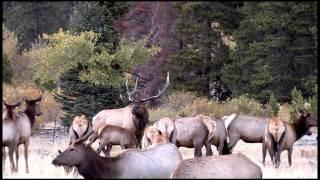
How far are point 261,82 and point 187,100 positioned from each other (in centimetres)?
524

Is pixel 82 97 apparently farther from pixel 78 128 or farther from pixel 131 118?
pixel 78 128

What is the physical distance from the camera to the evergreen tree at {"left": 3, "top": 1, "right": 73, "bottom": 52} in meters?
20.6

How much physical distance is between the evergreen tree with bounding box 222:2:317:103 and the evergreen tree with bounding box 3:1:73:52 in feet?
18.8

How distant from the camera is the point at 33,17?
22734 millimetres

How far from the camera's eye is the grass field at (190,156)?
13.8m

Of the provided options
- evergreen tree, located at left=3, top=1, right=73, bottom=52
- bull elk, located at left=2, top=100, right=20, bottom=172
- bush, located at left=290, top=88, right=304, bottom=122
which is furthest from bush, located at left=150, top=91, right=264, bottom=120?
bull elk, located at left=2, top=100, right=20, bottom=172

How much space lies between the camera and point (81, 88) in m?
25.3

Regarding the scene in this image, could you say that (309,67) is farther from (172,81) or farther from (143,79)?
(143,79)

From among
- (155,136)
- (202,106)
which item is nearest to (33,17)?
(202,106)

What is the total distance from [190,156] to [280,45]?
11.6ft

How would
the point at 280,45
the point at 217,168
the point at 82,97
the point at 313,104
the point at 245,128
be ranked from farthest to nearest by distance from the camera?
the point at 82,97
the point at 313,104
the point at 245,128
the point at 280,45
the point at 217,168

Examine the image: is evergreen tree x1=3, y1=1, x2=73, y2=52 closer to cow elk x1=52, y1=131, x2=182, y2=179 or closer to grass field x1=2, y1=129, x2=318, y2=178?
grass field x1=2, y1=129, x2=318, y2=178

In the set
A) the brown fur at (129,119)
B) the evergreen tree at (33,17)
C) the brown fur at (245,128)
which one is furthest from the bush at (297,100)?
the evergreen tree at (33,17)

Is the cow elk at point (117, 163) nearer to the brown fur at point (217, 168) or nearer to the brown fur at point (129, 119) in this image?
the brown fur at point (217, 168)
